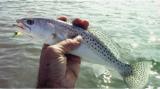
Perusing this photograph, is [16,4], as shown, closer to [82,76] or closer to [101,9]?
[101,9]

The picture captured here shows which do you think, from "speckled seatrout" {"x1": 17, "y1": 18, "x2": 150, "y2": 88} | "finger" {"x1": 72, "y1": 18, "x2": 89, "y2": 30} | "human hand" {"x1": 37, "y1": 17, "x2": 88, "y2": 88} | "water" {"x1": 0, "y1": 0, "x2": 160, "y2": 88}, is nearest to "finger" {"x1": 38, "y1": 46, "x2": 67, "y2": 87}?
"human hand" {"x1": 37, "y1": 17, "x2": 88, "y2": 88}

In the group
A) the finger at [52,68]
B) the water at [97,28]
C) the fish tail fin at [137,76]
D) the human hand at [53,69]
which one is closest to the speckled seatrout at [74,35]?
the fish tail fin at [137,76]

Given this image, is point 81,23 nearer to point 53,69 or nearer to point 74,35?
point 74,35

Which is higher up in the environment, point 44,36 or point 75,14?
point 44,36

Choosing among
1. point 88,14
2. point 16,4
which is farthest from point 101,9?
point 16,4

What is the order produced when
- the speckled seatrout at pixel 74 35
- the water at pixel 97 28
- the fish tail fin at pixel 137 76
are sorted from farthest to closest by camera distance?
1. the water at pixel 97 28
2. the fish tail fin at pixel 137 76
3. the speckled seatrout at pixel 74 35

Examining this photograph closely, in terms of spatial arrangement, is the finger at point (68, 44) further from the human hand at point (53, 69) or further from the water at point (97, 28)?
the water at point (97, 28)

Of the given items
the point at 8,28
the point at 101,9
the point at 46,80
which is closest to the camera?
the point at 46,80
